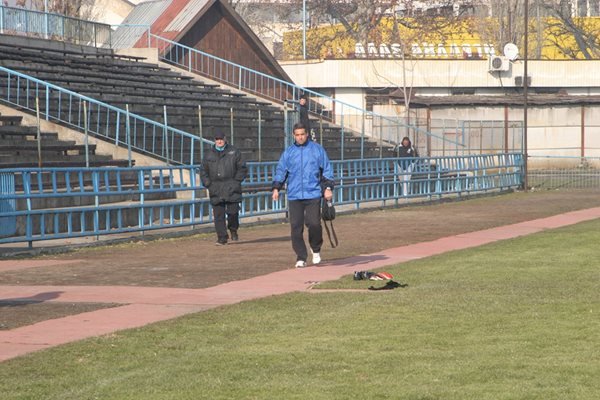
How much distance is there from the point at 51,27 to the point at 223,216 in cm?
2186

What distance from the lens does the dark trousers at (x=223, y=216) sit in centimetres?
2062

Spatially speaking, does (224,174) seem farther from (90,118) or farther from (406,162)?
(406,162)

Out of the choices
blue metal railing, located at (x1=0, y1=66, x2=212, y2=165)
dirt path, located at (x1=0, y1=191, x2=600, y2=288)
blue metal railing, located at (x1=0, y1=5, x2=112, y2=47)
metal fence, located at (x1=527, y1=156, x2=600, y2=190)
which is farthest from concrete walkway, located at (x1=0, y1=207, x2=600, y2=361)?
metal fence, located at (x1=527, y1=156, x2=600, y2=190)

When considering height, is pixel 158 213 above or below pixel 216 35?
below

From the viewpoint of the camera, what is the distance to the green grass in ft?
27.2

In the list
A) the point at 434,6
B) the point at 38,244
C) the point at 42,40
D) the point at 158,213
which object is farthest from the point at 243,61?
the point at 434,6

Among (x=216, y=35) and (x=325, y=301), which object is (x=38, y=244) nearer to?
(x=325, y=301)

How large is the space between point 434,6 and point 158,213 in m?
66.2

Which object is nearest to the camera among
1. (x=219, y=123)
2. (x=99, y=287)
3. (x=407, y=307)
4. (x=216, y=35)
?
(x=407, y=307)

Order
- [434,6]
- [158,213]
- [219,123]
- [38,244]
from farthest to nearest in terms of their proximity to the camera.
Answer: [434,6], [219,123], [158,213], [38,244]

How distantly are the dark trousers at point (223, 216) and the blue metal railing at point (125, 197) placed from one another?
194cm

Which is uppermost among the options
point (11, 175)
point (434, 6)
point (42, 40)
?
point (434, 6)

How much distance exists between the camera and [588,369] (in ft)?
28.7

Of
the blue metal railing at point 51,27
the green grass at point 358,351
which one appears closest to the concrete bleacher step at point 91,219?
the green grass at point 358,351
